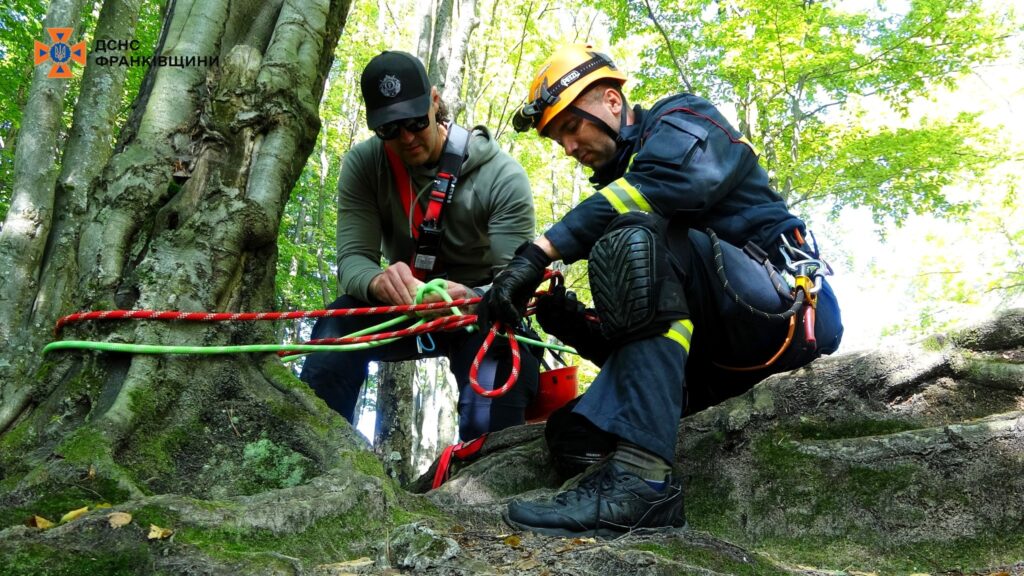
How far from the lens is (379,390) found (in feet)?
28.3

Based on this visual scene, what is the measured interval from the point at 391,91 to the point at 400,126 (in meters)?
0.18

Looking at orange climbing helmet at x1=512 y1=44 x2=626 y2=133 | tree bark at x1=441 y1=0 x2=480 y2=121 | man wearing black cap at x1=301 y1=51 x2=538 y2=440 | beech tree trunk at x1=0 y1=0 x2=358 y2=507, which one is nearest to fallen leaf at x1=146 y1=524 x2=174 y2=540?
beech tree trunk at x1=0 y1=0 x2=358 y2=507

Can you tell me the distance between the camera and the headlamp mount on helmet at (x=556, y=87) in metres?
3.00

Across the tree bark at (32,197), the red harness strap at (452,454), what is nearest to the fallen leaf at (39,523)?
the red harness strap at (452,454)

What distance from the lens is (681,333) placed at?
250 centimetres

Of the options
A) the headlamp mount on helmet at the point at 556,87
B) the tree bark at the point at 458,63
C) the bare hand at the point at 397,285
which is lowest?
the bare hand at the point at 397,285

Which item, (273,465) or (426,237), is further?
(426,237)

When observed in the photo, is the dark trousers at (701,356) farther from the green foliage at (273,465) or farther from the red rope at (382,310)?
the green foliage at (273,465)

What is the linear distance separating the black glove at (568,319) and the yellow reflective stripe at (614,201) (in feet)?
2.13

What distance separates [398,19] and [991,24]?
1108cm

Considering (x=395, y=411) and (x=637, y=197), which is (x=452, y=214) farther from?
(x=395, y=411)

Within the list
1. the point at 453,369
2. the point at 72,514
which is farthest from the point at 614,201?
the point at 72,514

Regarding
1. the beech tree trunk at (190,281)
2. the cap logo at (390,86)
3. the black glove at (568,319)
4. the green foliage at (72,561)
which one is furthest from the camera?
the cap logo at (390,86)

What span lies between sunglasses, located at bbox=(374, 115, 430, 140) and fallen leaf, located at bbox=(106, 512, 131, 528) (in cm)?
227
